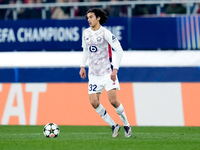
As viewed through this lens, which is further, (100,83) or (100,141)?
(100,83)

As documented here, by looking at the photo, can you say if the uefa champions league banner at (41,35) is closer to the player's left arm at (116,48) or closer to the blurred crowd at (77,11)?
the blurred crowd at (77,11)

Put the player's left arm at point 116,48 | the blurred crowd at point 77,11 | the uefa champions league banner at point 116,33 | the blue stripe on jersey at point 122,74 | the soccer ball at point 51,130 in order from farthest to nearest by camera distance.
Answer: the blurred crowd at point 77,11 → the uefa champions league banner at point 116,33 → the blue stripe on jersey at point 122,74 → the soccer ball at point 51,130 → the player's left arm at point 116,48

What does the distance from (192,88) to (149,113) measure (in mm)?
1154

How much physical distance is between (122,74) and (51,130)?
488 cm

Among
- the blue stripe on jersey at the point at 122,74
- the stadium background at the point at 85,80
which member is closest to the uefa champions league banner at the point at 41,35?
the stadium background at the point at 85,80

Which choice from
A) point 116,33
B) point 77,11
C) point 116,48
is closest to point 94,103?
point 116,48

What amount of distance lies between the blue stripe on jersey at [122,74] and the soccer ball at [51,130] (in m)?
4.62

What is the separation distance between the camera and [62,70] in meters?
15.5

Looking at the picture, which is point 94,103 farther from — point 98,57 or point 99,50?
point 99,50

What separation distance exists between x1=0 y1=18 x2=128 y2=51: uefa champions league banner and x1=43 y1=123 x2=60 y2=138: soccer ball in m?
5.70

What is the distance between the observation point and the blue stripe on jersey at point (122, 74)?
14880 mm

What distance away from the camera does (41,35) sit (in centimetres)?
1633

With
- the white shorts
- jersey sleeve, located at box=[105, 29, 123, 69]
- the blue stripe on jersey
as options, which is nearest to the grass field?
the white shorts

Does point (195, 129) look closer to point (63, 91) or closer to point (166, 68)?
point (166, 68)
